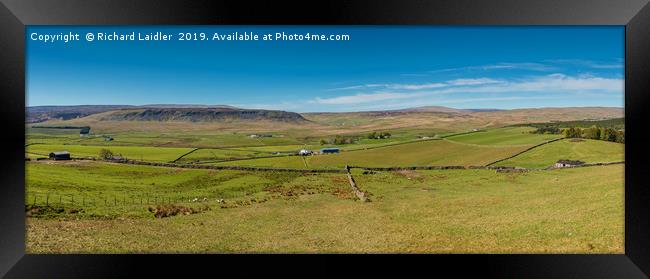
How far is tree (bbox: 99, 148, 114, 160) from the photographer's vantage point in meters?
7.07

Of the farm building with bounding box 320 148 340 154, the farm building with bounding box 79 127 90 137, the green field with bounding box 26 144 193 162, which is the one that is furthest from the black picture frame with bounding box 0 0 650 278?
the farm building with bounding box 320 148 340 154

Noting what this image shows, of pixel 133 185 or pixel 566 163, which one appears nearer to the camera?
pixel 133 185

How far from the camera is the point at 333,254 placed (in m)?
5.35

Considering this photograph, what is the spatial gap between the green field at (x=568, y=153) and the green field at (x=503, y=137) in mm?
327

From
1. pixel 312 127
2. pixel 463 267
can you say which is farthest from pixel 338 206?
pixel 463 267

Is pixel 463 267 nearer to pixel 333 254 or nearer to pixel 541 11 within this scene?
pixel 333 254

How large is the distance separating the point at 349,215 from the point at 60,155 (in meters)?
6.21

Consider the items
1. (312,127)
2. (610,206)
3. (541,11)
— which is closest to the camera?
(541,11)

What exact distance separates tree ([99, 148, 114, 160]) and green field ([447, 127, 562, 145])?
27.5 ft

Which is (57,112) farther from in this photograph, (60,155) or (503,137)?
(503,137)

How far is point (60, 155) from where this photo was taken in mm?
6496

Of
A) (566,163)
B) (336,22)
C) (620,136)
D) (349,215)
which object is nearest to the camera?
(336,22)

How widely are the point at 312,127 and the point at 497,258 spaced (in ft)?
15.4

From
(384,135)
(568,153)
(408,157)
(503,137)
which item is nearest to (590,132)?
(568,153)
